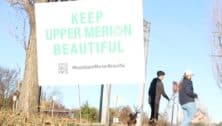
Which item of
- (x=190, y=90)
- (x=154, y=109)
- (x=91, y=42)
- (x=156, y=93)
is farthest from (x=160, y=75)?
(x=91, y=42)

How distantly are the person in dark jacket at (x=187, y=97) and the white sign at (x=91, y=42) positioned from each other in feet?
7.44

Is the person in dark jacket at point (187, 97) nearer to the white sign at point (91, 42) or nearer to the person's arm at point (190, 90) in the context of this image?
the person's arm at point (190, 90)

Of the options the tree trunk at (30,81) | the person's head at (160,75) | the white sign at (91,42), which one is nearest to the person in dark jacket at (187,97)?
the person's head at (160,75)

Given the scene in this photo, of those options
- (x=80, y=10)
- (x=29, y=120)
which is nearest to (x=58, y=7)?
(x=80, y=10)

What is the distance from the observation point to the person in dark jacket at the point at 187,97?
13.2 m

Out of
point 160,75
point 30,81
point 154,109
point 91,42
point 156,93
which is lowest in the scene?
point 154,109

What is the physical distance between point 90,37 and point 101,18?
17.7 inches

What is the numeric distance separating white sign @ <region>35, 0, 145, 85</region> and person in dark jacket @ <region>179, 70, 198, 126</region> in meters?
2.27

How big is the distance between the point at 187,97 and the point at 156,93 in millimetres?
1552

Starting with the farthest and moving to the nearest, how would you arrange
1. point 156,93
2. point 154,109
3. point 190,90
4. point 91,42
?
point 154,109 → point 156,93 → point 190,90 → point 91,42

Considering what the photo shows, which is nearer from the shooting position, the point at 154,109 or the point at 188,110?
the point at 188,110

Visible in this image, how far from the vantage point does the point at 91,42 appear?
11.6 metres

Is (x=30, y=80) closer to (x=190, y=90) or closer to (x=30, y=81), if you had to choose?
(x=30, y=81)

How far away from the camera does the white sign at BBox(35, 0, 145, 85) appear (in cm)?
1125
